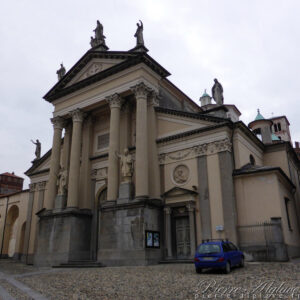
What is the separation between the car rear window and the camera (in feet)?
44.0

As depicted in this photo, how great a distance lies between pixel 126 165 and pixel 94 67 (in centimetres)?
1009

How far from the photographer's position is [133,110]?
26781 millimetres

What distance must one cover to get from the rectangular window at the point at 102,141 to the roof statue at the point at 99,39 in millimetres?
7603

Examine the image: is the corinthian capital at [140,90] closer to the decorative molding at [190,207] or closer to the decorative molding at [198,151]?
the decorative molding at [198,151]

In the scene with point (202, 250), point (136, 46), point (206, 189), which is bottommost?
point (202, 250)

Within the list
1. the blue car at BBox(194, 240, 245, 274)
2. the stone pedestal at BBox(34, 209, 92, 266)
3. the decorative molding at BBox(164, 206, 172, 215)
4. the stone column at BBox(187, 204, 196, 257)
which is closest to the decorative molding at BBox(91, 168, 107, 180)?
the stone pedestal at BBox(34, 209, 92, 266)

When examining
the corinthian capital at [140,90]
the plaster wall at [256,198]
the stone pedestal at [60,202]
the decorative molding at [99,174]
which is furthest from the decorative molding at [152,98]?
the stone pedestal at [60,202]

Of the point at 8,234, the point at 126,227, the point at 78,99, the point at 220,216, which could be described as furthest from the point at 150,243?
the point at 8,234

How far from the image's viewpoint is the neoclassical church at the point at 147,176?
1995 centimetres

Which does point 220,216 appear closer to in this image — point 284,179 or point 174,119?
point 284,179

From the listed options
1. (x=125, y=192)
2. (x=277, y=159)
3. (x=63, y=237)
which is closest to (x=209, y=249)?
(x=125, y=192)

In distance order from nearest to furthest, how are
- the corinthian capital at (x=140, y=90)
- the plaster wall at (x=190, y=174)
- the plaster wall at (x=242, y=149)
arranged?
1. the plaster wall at (x=242, y=149)
2. the plaster wall at (x=190, y=174)
3. the corinthian capital at (x=140, y=90)

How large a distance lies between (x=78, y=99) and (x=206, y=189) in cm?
1389

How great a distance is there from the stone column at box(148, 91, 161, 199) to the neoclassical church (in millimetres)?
80
